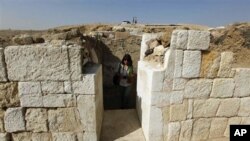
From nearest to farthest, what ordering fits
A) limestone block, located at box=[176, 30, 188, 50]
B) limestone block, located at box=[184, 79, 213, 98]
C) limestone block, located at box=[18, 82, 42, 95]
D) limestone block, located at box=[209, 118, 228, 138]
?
Answer: limestone block, located at box=[18, 82, 42, 95]
limestone block, located at box=[176, 30, 188, 50]
limestone block, located at box=[184, 79, 213, 98]
limestone block, located at box=[209, 118, 228, 138]

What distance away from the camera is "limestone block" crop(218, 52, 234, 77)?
3.77m

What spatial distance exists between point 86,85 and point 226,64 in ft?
7.69

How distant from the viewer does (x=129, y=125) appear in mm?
4578

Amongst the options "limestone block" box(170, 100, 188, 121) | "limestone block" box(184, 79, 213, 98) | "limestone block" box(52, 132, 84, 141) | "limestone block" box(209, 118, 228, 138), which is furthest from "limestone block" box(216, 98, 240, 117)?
"limestone block" box(52, 132, 84, 141)

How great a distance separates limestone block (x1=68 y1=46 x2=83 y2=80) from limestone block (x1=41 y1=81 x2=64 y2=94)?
0.24m

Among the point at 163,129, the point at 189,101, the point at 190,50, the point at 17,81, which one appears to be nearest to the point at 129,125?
the point at 163,129

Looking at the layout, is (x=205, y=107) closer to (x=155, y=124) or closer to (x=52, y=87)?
(x=155, y=124)

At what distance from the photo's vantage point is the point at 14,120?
11.9 feet

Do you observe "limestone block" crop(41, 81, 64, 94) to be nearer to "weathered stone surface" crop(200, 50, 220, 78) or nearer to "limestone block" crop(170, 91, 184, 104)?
"limestone block" crop(170, 91, 184, 104)

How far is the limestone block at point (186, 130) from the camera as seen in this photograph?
395 cm

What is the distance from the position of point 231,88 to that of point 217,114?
1.72 ft

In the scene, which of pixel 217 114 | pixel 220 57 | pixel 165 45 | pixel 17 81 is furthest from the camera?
pixel 165 45

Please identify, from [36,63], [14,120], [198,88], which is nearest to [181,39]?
[198,88]

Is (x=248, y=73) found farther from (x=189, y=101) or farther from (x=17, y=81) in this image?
(x=17, y=81)
